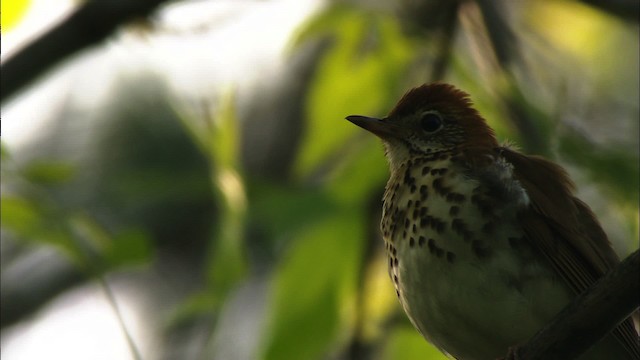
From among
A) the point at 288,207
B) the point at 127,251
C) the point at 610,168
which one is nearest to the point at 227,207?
the point at 288,207

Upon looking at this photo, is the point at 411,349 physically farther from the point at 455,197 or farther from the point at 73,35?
the point at 73,35

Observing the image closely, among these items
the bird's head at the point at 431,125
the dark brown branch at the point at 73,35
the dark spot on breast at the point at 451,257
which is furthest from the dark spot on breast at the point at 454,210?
the dark brown branch at the point at 73,35

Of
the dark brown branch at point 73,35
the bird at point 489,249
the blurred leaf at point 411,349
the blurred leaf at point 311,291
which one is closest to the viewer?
the dark brown branch at point 73,35

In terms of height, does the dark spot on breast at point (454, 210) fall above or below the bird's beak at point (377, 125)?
below

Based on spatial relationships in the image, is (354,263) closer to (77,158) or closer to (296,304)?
(296,304)

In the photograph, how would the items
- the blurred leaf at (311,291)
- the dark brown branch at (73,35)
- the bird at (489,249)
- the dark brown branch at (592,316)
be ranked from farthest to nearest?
1. the blurred leaf at (311,291)
2. the bird at (489,249)
3. the dark brown branch at (73,35)
4. the dark brown branch at (592,316)

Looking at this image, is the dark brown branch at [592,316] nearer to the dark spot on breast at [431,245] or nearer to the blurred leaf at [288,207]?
the dark spot on breast at [431,245]

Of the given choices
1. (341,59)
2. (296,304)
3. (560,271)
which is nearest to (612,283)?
(560,271)
